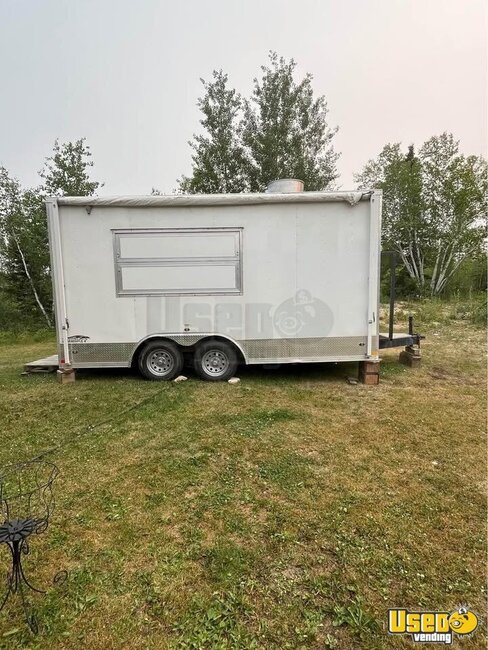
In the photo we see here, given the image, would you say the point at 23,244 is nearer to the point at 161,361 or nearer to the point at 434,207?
the point at 161,361

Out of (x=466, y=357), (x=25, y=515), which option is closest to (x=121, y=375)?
(x=25, y=515)

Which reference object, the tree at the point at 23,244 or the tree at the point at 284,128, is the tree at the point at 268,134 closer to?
the tree at the point at 284,128

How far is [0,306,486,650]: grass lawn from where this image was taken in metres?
1.65

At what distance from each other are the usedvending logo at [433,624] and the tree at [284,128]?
1496 centimetres

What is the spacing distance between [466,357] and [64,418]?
7354mm

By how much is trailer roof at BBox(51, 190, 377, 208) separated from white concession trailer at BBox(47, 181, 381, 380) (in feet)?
0.05

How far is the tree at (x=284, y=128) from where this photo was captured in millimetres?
14555

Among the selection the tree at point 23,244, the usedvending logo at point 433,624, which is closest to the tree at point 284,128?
the tree at point 23,244

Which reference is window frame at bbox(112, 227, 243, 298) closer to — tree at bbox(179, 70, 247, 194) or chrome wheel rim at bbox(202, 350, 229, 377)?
chrome wheel rim at bbox(202, 350, 229, 377)

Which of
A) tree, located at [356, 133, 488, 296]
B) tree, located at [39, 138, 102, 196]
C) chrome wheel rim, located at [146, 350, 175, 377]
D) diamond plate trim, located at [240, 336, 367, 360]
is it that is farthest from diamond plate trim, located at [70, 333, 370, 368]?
tree, located at [356, 133, 488, 296]

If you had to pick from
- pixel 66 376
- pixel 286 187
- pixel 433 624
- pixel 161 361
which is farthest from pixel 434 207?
pixel 433 624

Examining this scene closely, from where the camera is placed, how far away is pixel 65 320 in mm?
5090

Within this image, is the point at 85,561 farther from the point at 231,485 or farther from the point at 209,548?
the point at 231,485

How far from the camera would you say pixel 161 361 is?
215 inches
